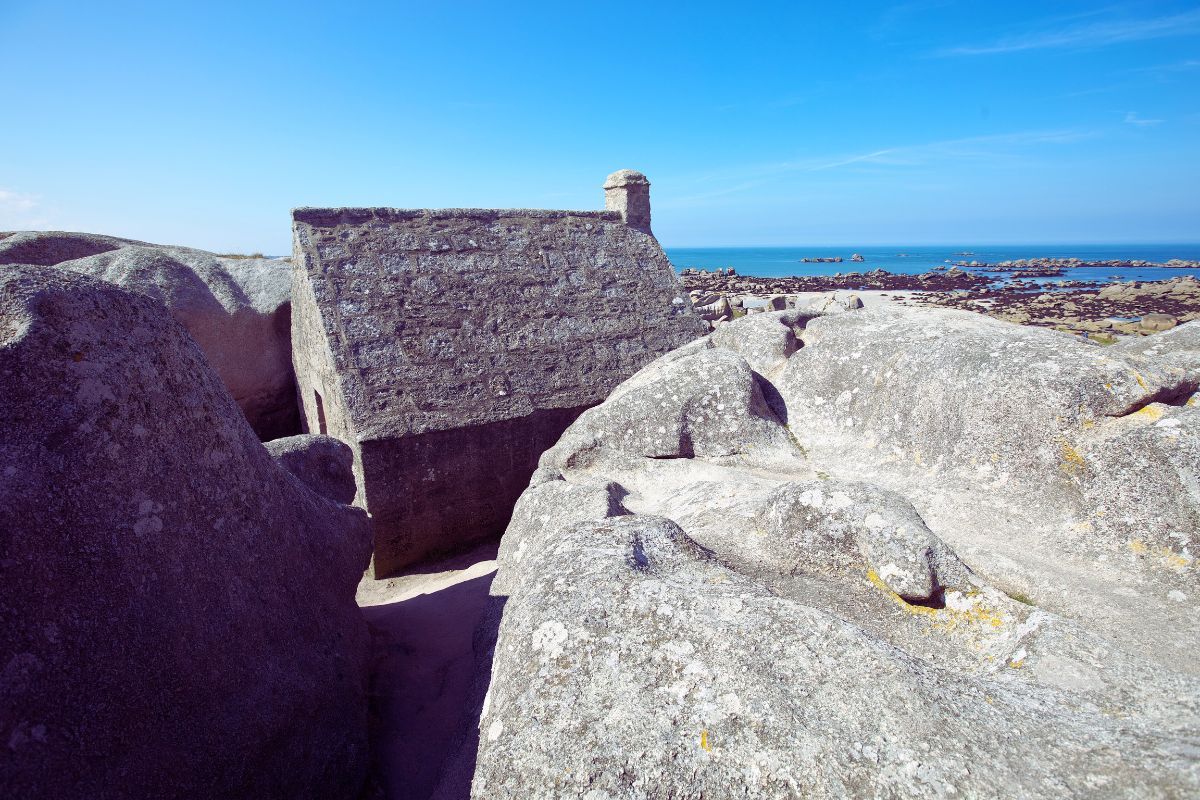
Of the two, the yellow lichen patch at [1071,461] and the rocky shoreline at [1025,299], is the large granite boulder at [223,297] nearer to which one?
the yellow lichen patch at [1071,461]

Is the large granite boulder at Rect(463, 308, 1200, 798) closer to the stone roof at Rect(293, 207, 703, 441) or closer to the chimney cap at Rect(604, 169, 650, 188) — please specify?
the stone roof at Rect(293, 207, 703, 441)

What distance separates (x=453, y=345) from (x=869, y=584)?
246 inches

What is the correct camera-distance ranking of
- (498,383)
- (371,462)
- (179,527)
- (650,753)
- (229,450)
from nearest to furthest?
(650,753)
(179,527)
(229,450)
(371,462)
(498,383)

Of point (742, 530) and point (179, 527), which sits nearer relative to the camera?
point (179, 527)

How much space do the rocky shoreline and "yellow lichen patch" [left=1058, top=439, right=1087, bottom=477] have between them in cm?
1474

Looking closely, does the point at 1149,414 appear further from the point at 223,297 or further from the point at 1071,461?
the point at 223,297

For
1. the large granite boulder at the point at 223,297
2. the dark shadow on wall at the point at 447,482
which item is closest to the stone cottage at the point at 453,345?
the dark shadow on wall at the point at 447,482

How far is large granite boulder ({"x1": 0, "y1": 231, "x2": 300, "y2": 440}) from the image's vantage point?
971cm

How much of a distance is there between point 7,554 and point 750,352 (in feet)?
17.9

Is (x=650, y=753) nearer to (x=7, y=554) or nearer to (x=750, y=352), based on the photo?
(x=7, y=554)

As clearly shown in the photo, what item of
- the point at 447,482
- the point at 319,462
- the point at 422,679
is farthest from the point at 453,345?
the point at 422,679

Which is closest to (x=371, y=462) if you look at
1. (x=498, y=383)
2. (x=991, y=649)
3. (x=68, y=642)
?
(x=498, y=383)

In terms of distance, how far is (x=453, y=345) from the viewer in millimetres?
8188

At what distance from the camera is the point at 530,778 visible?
1953 millimetres
